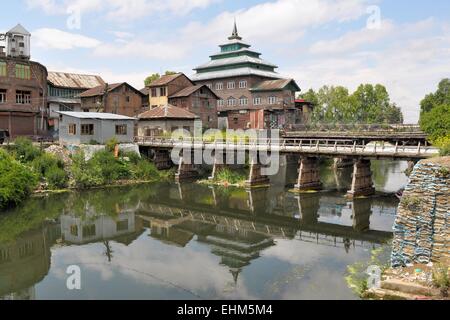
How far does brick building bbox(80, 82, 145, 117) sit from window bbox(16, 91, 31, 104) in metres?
11.6

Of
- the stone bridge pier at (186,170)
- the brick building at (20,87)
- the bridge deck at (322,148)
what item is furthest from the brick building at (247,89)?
the brick building at (20,87)

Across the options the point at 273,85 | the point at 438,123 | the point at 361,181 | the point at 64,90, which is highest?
the point at 273,85

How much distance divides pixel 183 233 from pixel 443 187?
14.5m

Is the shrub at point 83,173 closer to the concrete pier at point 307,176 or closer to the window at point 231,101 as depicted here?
the concrete pier at point 307,176

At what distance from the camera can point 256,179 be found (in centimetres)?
3878

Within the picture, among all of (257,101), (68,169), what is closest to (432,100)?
(257,101)

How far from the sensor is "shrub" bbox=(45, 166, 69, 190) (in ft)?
119

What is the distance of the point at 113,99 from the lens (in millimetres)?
58031

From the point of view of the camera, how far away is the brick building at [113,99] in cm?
5744

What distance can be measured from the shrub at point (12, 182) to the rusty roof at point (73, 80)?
30329 millimetres

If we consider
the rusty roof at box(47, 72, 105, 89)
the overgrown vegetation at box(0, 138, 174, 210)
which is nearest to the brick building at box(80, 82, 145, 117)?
the rusty roof at box(47, 72, 105, 89)

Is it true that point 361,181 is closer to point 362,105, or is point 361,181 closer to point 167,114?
point 167,114

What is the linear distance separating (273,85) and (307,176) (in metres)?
29.6

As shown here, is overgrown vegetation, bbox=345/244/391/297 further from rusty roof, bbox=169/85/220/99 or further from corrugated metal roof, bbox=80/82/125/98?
corrugated metal roof, bbox=80/82/125/98
